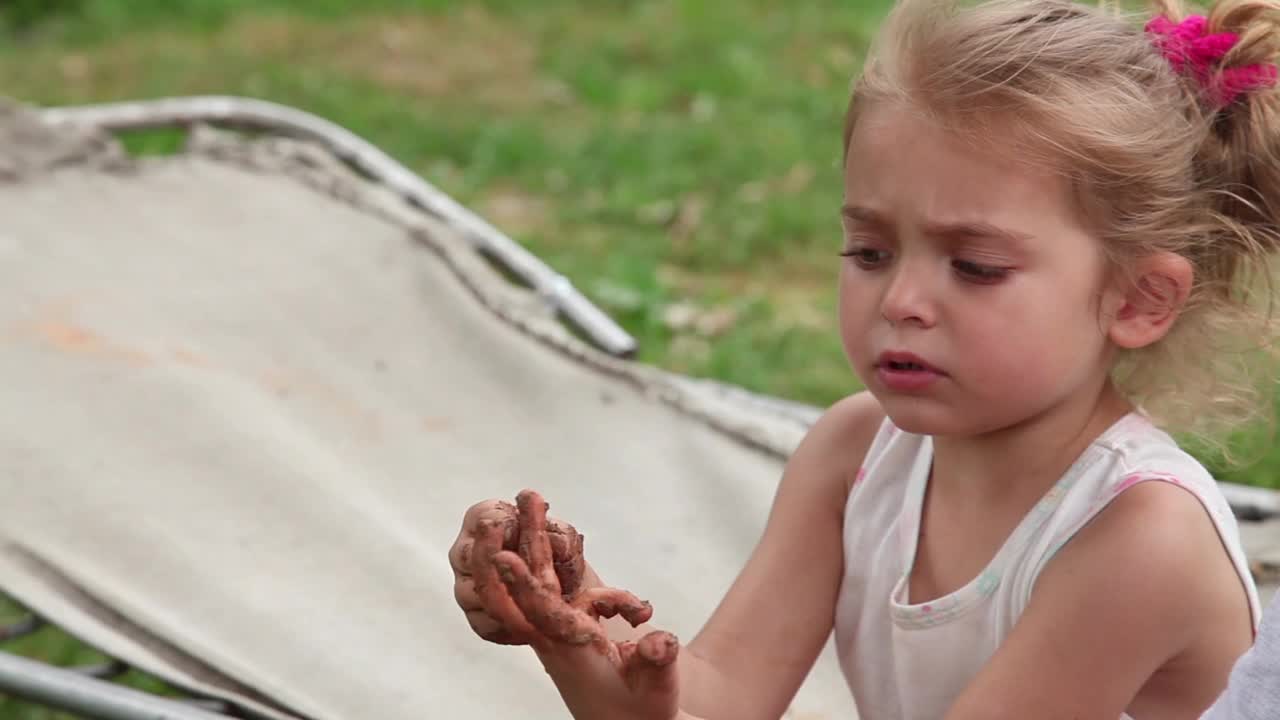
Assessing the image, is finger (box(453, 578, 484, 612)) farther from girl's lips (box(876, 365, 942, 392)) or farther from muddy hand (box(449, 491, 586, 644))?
girl's lips (box(876, 365, 942, 392))

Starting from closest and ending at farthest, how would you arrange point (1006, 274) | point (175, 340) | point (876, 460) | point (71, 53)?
point (1006, 274) → point (876, 460) → point (175, 340) → point (71, 53)

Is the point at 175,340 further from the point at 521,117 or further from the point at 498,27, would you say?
the point at 498,27

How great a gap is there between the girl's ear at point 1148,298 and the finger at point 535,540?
515mm

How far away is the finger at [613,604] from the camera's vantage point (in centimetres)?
137

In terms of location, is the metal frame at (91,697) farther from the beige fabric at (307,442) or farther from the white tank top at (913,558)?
the white tank top at (913,558)

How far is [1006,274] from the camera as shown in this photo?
146cm

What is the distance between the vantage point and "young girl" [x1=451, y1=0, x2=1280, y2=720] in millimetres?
1453

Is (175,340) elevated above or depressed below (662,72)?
below

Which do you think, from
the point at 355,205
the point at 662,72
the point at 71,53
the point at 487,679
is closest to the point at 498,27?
the point at 662,72

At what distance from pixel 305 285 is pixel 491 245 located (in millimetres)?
337

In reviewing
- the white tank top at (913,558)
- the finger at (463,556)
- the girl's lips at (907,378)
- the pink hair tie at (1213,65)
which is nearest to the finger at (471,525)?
the finger at (463,556)

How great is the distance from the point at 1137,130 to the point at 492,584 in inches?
25.5

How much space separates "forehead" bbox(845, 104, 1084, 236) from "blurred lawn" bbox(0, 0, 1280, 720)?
6.92ft

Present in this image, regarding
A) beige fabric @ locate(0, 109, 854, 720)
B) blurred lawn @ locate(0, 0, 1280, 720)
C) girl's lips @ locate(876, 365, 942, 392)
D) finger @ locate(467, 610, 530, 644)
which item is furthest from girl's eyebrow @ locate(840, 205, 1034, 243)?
blurred lawn @ locate(0, 0, 1280, 720)
